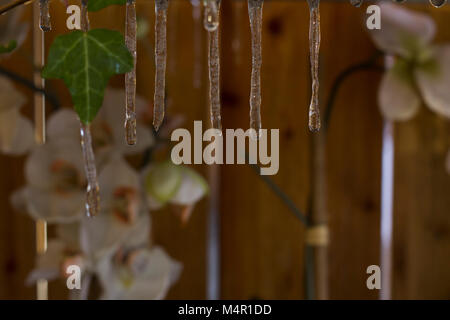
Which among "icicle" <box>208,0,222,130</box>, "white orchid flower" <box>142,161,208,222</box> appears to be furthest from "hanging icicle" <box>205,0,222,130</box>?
"white orchid flower" <box>142,161,208,222</box>

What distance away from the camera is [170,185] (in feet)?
1.57

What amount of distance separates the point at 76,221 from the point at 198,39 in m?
0.32

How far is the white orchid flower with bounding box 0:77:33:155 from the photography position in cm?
54

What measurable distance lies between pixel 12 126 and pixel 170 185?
0.69ft

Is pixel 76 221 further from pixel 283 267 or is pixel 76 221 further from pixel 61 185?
pixel 283 267

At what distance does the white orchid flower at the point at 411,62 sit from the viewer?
561 millimetres

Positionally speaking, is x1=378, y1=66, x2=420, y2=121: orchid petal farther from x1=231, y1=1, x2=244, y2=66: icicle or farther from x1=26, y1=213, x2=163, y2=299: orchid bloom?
x1=26, y1=213, x2=163, y2=299: orchid bloom

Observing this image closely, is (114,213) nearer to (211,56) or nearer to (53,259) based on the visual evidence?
(53,259)

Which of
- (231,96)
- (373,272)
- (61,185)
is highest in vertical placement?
(231,96)

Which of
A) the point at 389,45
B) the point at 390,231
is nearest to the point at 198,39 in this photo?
the point at 389,45

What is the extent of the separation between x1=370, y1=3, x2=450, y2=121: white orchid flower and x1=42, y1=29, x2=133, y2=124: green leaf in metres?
0.48

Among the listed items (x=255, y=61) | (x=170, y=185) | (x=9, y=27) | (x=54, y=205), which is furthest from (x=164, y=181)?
(x=255, y=61)

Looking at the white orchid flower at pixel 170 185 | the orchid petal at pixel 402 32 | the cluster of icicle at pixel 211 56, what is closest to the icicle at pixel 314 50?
the cluster of icicle at pixel 211 56
